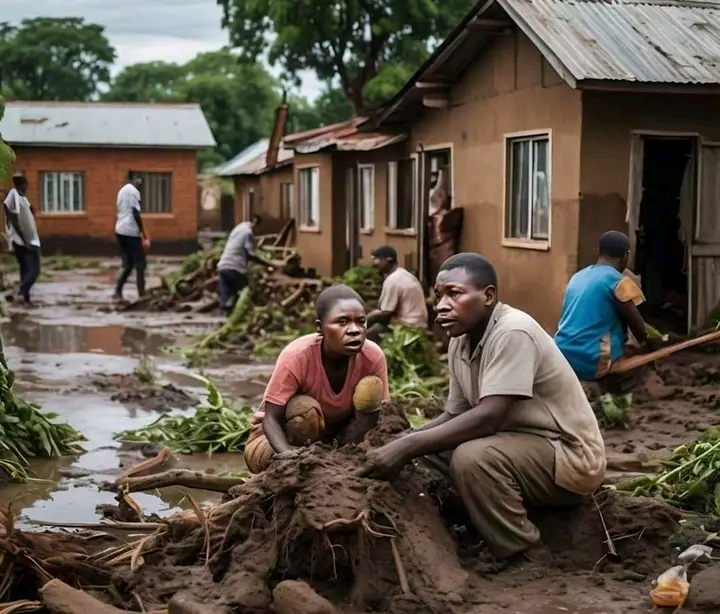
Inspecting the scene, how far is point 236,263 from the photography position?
58.7 feet

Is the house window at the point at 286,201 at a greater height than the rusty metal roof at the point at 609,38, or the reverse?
the rusty metal roof at the point at 609,38

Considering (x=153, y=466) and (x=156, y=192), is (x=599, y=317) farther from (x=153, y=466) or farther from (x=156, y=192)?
(x=156, y=192)

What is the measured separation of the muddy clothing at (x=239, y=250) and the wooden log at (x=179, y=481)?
11.4m

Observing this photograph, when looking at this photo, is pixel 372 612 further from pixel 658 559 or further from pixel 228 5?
pixel 228 5

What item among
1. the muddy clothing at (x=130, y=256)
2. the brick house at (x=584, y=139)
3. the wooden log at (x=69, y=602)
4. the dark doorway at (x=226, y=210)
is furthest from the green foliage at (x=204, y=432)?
the dark doorway at (x=226, y=210)

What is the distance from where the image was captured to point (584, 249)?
12.1m

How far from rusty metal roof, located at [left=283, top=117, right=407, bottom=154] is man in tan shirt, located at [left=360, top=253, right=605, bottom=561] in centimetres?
1240

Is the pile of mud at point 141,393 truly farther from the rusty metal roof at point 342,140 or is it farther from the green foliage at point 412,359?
the rusty metal roof at point 342,140

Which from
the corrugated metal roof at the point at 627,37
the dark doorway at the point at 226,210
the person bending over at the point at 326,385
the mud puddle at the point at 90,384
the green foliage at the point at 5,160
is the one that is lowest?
the mud puddle at the point at 90,384

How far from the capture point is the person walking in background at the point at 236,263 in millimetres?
17734

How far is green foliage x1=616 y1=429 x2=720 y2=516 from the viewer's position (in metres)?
6.21

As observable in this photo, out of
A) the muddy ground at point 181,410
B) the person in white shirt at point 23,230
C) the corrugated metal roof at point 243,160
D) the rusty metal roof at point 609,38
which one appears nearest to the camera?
the muddy ground at point 181,410

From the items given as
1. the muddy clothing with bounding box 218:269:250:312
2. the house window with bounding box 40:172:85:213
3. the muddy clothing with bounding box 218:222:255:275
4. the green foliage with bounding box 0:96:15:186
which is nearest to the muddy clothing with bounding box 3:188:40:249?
the muddy clothing with bounding box 218:269:250:312

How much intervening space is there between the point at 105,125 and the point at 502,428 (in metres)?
33.3
